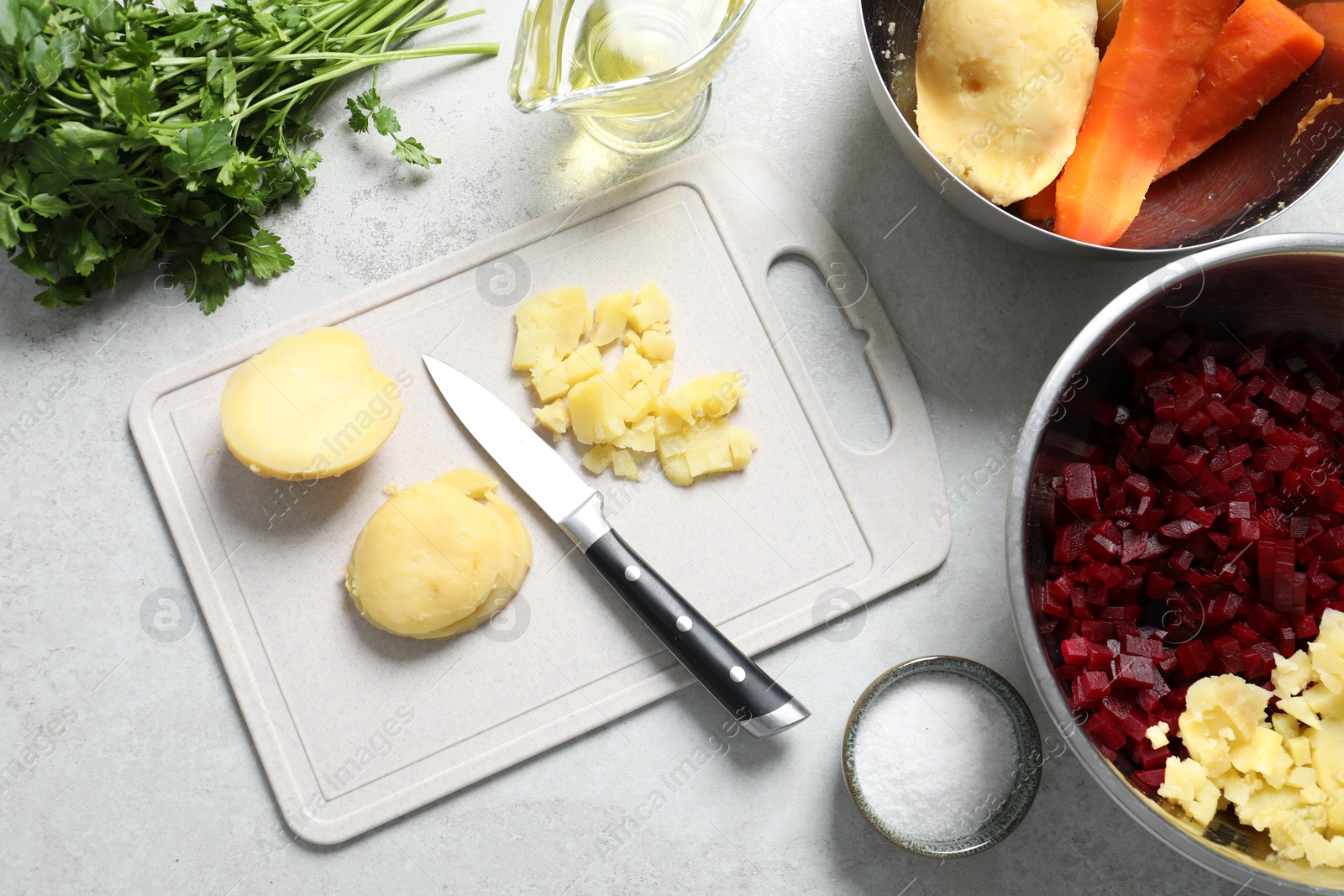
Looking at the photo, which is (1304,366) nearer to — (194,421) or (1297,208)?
(1297,208)

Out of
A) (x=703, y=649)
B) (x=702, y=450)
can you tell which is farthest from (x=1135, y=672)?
(x=702, y=450)

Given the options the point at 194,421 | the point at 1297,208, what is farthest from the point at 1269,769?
the point at 194,421

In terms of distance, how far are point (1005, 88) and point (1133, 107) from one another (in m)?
0.28

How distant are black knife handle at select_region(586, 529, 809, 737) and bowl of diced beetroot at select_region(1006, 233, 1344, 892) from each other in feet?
1.92

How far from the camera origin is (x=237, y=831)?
217 centimetres

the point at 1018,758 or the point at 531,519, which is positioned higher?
the point at 531,519

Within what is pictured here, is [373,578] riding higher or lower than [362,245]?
lower

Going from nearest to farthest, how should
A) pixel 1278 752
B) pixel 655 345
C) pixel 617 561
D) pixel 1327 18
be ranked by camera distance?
pixel 1278 752 → pixel 1327 18 → pixel 617 561 → pixel 655 345

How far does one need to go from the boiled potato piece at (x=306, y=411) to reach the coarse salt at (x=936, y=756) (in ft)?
4.33

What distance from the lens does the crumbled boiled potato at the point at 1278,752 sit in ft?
5.47

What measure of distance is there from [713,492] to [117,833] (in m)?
1.68

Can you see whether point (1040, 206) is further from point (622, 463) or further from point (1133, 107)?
point (622, 463)

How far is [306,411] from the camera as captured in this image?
2023 mm

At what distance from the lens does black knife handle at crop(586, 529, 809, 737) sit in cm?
202
